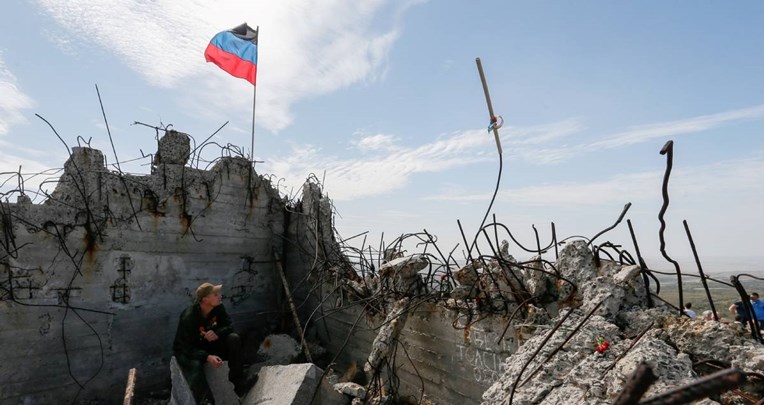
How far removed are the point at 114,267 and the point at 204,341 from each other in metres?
2.02

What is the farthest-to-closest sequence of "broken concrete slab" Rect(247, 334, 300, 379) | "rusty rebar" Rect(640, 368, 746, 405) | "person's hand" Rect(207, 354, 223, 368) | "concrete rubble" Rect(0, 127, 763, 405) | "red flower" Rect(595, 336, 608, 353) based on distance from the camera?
"broken concrete slab" Rect(247, 334, 300, 379), "person's hand" Rect(207, 354, 223, 368), "concrete rubble" Rect(0, 127, 763, 405), "red flower" Rect(595, 336, 608, 353), "rusty rebar" Rect(640, 368, 746, 405)

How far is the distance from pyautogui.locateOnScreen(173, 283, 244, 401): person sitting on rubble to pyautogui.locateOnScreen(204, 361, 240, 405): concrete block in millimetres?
85

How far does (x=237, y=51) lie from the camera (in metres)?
9.48

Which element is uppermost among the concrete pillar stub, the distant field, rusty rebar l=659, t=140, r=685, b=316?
the concrete pillar stub

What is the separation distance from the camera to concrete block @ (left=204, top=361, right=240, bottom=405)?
19.7ft

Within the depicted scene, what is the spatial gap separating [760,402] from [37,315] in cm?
771

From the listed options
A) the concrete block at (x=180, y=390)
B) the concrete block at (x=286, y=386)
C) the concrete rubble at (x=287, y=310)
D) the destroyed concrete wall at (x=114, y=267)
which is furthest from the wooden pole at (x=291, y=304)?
the concrete block at (x=180, y=390)

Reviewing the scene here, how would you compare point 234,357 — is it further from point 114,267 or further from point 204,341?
point 114,267

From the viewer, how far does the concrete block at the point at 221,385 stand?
600cm

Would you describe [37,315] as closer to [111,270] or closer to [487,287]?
[111,270]

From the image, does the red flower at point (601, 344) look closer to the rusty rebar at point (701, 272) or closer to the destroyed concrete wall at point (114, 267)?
the rusty rebar at point (701, 272)

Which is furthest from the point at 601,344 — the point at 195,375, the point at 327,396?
the point at 195,375

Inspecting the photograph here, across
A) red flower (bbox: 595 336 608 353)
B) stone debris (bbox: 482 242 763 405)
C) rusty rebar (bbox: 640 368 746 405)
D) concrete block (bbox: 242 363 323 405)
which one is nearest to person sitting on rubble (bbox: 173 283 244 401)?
concrete block (bbox: 242 363 323 405)

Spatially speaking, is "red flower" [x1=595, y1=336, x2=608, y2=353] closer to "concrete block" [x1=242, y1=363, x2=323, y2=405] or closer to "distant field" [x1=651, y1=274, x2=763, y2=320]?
"distant field" [x1=651, y1=274, x2=763, y2=320]
